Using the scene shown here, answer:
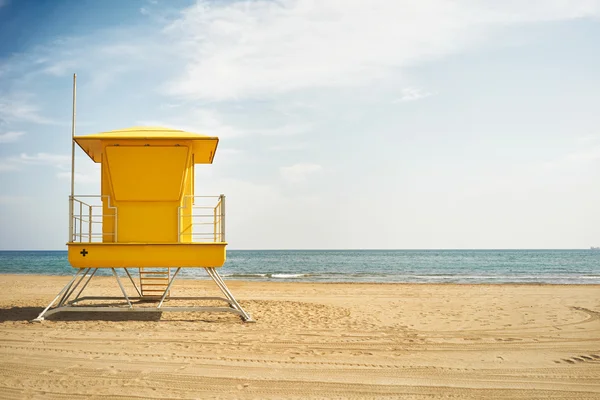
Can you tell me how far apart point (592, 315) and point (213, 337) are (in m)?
10.1

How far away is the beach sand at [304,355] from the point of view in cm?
618

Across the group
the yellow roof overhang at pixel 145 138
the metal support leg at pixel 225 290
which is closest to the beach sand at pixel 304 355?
the metal support leg at pixel 225 290

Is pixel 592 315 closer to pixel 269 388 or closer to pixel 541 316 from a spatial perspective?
pixel 541 316

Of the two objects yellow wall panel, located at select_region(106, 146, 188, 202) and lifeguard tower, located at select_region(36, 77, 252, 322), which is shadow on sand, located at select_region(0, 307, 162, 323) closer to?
lifeguard tower, located at select_region(36, 77, 252, 322)

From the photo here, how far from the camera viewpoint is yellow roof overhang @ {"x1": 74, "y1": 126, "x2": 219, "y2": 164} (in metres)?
10.8

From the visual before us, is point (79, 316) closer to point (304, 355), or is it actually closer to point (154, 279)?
point (154, 279)

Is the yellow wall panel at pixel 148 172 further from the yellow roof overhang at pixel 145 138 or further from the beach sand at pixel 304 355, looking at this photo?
the beach sand at pixel 304 355

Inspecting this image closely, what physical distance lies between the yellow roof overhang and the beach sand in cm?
398

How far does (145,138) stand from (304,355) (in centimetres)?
593

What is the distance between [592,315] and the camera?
12914 millimetres

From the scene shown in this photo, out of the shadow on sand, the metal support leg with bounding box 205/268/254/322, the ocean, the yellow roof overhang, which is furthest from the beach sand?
the ocean

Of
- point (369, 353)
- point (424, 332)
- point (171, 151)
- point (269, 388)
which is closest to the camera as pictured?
point (269, 388)

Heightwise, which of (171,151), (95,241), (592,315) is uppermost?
(171,151)

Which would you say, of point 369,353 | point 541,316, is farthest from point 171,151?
point 541,316
